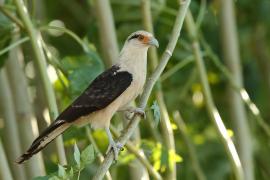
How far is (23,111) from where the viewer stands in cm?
348

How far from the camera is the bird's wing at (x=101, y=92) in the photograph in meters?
2.98

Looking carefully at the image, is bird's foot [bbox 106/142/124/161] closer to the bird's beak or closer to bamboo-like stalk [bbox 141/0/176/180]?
the bird's beak

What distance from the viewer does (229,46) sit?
4.06 metres

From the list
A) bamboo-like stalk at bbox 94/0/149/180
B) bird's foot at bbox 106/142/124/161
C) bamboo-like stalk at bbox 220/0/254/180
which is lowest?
bamboo-like stalk at bbox 220/0/254/180

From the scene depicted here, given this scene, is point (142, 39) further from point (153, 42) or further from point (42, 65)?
point (42, 65)

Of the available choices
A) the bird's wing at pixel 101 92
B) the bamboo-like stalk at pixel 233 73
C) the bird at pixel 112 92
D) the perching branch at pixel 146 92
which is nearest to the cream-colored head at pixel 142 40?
the bird at pixel 112 92

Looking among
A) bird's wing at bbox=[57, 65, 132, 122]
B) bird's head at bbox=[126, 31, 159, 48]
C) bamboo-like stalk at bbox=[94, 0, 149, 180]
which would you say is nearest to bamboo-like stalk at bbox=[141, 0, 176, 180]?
bamboo-like stalk at bbox=[94, 0, 149, 180]

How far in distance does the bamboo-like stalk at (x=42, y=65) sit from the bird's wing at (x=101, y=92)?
3.5 inches

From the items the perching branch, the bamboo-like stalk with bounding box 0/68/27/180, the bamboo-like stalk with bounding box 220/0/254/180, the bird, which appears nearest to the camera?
the perching branch

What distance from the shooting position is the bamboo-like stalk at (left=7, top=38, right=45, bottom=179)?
10.6 feet

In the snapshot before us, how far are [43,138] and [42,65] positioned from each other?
0.33 meters

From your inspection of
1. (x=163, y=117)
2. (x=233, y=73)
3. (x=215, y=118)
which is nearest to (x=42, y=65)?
(x=163, y=117)

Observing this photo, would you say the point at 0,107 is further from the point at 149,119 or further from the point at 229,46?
the point at 229,46

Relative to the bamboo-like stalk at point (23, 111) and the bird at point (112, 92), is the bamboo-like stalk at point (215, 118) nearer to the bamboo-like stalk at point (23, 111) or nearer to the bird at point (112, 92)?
the bird at point (112, 92)
